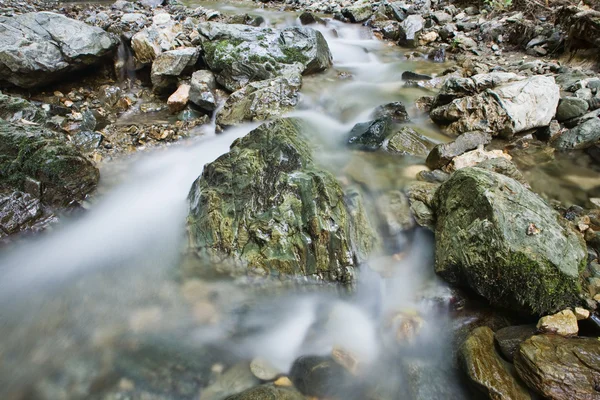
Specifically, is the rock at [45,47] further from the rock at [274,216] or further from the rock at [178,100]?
the rock at [274,216]

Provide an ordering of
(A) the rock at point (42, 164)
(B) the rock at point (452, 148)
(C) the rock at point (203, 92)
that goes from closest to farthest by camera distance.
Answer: (A) the rock at point (42, 164) → (B) the rock at point (452, 148) → (C) the rock at point (203, 92)

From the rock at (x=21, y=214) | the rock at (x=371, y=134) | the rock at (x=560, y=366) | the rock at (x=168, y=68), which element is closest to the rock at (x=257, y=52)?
the rock at (x=168, y=68)

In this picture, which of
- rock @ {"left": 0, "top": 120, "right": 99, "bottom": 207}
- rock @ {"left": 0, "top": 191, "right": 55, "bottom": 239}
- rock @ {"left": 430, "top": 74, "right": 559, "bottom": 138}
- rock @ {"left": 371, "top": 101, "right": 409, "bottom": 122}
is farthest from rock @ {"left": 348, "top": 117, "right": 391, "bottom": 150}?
rock @ {"left": 0, "top": 191, "right": 55, "bottom": 239}

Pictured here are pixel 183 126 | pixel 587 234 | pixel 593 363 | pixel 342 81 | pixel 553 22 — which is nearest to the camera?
pixel 593 363

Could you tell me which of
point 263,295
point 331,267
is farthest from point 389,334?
point 263,295

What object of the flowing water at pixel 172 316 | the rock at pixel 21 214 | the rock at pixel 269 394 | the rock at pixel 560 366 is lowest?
the flowing water at pixel 172 316

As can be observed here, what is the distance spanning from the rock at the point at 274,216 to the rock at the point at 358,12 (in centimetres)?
1162

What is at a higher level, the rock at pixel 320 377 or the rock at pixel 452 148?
the rock at pixel 452 148

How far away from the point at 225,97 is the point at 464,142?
5.45m

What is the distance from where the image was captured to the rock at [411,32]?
11.5m

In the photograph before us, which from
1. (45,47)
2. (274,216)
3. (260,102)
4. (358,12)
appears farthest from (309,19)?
(274,216)

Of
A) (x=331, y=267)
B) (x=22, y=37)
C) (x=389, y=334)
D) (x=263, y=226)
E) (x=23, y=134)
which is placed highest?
(x=22, y=37)

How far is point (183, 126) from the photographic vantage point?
709 cm

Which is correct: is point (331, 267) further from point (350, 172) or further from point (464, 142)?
point (464, 142)
